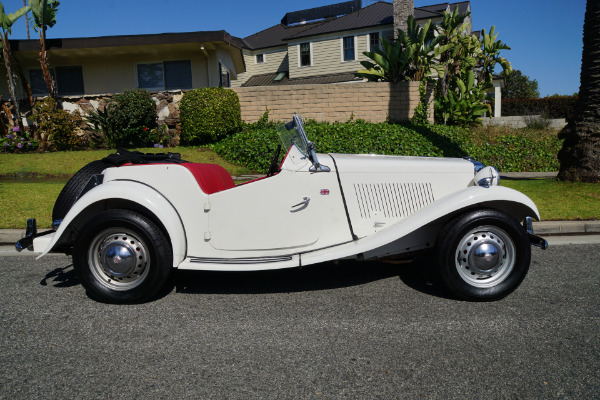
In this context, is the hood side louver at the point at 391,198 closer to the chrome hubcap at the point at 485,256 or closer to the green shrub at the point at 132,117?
the chrome hubcap at the point at 485,256

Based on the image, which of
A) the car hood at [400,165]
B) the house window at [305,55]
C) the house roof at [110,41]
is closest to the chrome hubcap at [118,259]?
the car hood at [400,165]

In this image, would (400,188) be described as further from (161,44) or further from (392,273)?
(161,44)

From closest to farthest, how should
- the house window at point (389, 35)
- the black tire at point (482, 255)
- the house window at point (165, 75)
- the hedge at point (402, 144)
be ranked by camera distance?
1. the black tire at point (482, 255)
2. the hedge at point (402, 144)
3. the house window at point (165, 75)
4. the house window at point (389, 35)

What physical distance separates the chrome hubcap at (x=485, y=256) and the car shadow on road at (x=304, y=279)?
349 millimetres

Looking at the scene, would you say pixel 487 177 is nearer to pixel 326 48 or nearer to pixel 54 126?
pixel 54 126

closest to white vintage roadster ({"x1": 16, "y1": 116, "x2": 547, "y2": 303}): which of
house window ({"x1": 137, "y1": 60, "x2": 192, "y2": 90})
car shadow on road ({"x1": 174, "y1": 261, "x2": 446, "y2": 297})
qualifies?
car shadow on road ({"x1": 174, "y1": 261, "x2": 446, "y2": 297})

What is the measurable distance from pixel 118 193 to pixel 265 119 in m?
11.0

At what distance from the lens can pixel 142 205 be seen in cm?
382

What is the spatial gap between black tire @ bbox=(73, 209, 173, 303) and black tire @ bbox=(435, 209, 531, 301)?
228cm

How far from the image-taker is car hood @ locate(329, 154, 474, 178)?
3.91 m

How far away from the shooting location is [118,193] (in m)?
3.81

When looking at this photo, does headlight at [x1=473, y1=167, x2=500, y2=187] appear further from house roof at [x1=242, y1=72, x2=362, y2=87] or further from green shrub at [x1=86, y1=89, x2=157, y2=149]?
house roof at [x1=242, y1=72, x2=362, y2=87]

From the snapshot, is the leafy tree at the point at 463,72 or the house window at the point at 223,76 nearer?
the leafy tree at the point at 463,72

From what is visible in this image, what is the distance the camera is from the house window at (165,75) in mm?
16688
